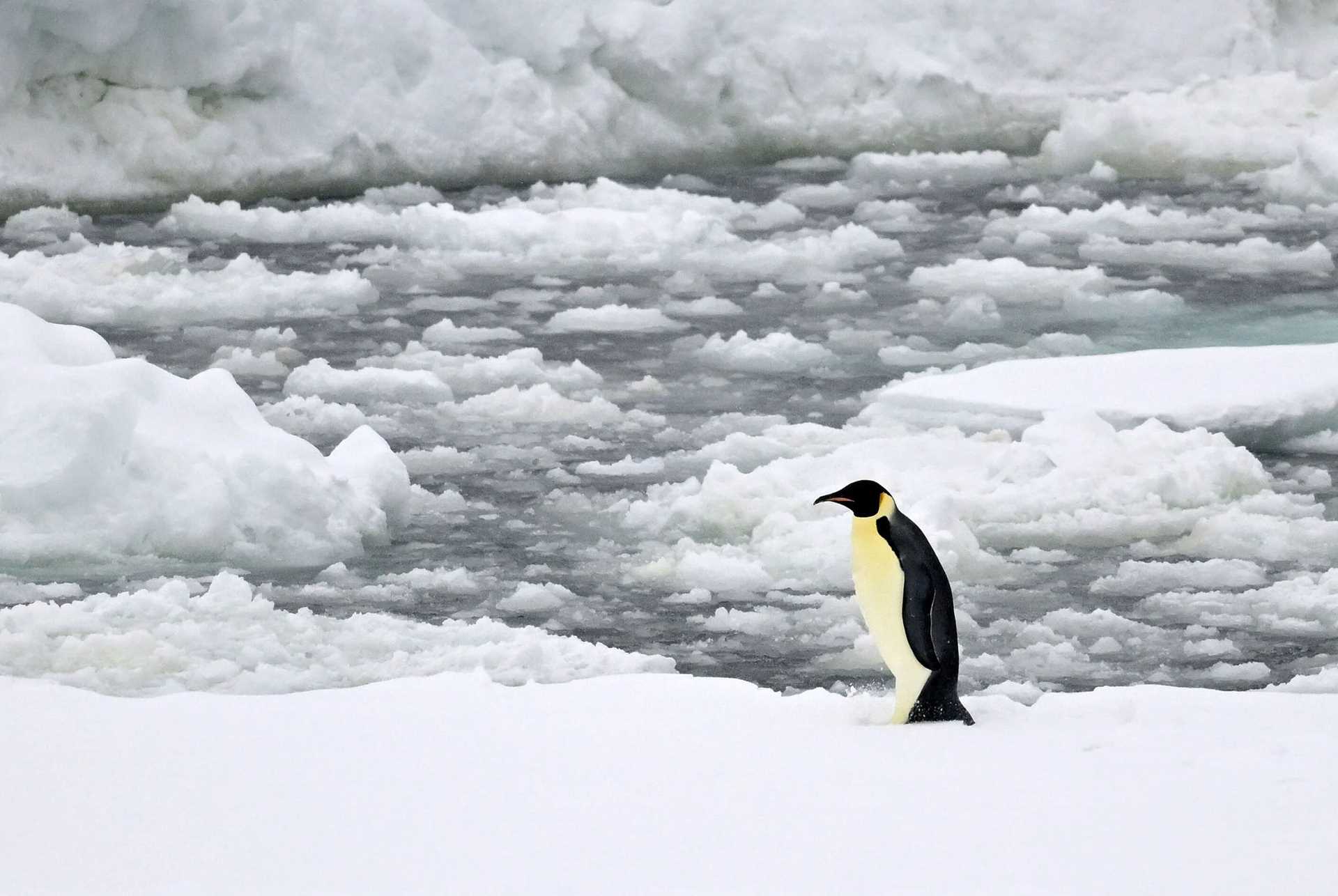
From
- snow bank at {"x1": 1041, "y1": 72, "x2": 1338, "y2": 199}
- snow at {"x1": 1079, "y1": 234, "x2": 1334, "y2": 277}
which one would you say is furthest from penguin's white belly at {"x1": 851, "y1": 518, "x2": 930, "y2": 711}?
snow bank at {"x1": 1041, "y1": 72, "x2": 1338, "y2": 199}

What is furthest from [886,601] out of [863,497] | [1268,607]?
[1268,607]

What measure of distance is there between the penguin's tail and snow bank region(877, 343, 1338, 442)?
358 cm

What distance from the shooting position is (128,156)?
12.2 m

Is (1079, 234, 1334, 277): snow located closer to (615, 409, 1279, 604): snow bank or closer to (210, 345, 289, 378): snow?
(615, 409, 1279, 604): snow bank

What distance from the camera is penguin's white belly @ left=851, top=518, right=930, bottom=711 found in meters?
3.88

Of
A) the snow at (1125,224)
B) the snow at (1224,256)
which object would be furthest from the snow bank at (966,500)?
the snow at (1125,224)

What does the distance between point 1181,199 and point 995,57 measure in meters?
2.08

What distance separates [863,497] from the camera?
400cm

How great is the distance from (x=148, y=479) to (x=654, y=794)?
10.9 ft

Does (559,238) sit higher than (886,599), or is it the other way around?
(559,238)

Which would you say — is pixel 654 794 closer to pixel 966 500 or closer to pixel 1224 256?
pixel 966 500

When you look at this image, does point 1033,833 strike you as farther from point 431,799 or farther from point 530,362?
point 530,362

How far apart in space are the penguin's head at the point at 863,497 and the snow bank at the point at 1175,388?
3.39 meters

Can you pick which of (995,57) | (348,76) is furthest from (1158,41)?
(348,76)
